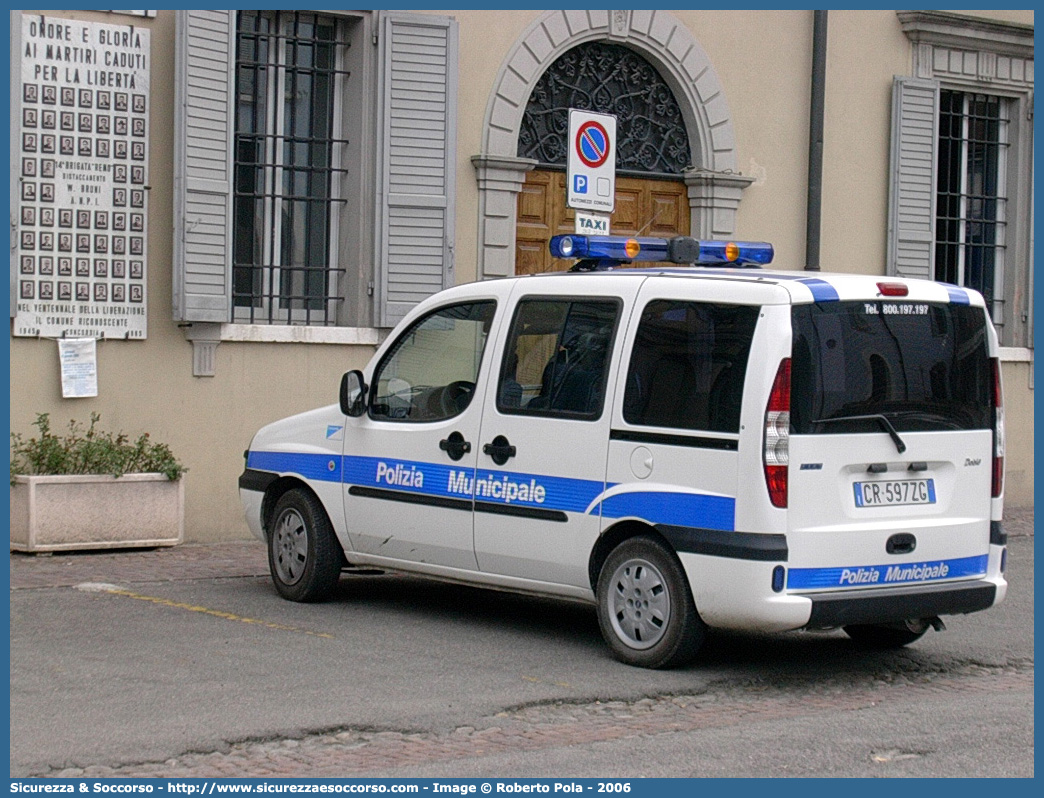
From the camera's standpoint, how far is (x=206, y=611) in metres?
8.97

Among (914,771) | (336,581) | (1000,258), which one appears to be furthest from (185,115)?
(1000,258)

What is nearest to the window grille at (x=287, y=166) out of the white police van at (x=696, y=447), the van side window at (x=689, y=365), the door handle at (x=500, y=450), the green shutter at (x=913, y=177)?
the white police van at (x=696, y=447)

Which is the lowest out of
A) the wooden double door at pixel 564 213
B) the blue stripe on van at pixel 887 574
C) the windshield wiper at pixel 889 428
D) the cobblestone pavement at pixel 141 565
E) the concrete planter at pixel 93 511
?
the cobblestone pavement at pixel 141 565

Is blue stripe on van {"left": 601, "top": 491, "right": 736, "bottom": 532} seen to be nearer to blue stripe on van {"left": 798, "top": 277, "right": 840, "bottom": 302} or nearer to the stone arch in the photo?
blue stripe on van {"left": 798, "top": 277, "right": 840, "bottom": 302}

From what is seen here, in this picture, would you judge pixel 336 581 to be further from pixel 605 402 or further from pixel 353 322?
pixel 353 322

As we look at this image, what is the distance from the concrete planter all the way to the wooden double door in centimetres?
381

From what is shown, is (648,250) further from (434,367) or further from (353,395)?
(353,395)

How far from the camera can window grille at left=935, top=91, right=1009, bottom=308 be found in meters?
16.0

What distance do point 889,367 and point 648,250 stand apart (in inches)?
65.2

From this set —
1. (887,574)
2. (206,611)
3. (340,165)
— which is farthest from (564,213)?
(887,574)

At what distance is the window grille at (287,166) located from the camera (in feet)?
40.8

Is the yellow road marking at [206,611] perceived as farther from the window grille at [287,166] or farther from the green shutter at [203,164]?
the window grille at [287,166]

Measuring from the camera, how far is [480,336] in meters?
8.42

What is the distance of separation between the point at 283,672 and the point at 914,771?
292cm
